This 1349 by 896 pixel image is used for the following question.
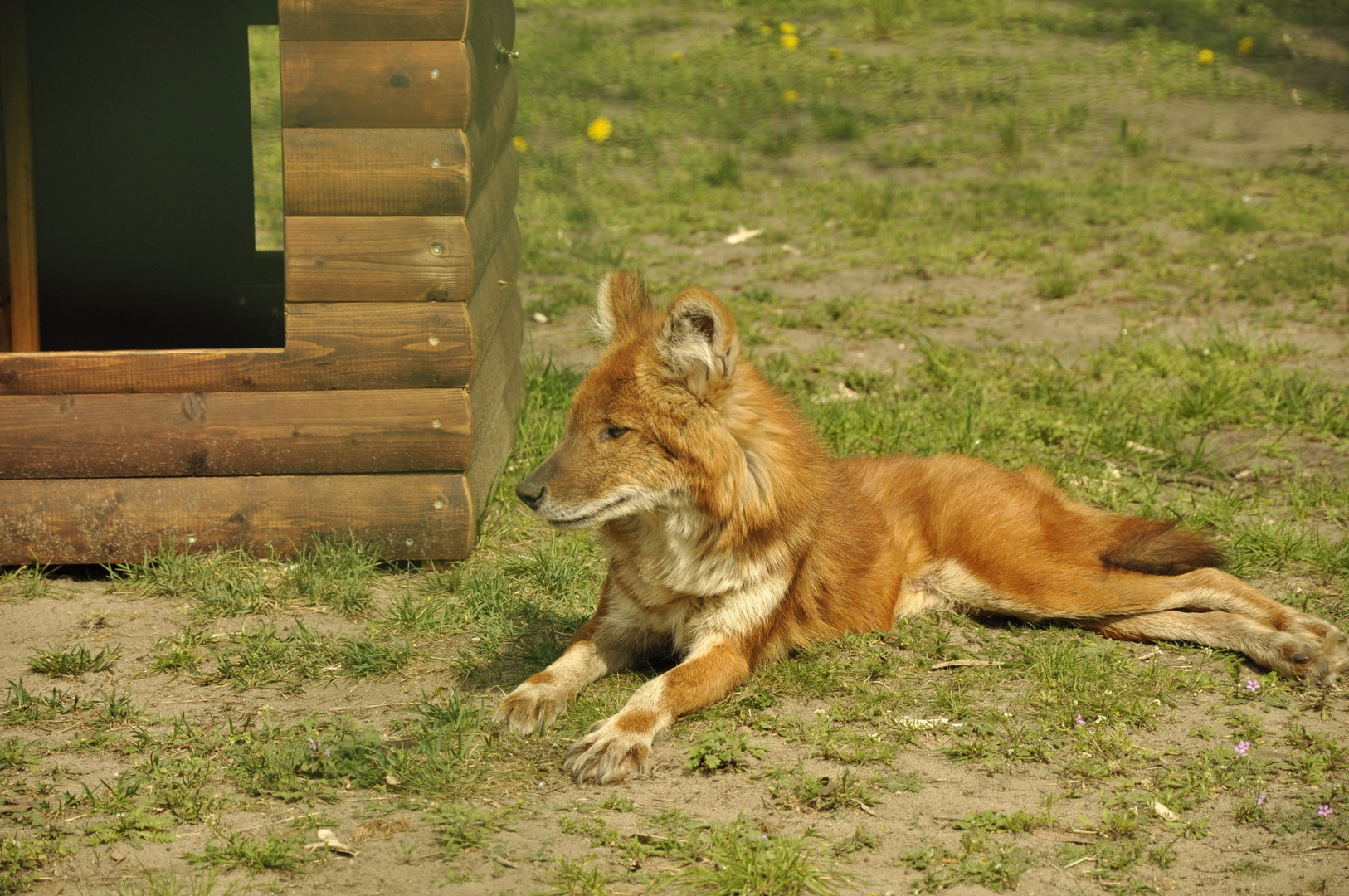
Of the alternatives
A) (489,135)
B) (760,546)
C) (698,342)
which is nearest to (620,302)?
(698,342)

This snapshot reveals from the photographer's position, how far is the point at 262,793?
321 cm

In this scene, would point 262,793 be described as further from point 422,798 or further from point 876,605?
point 876,605

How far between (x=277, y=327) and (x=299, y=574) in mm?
2395

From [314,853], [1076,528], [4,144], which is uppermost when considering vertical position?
[4,144]

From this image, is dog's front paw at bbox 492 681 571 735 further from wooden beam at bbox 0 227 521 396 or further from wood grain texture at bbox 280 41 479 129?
wood grain texture at bbox 280 41 479 129

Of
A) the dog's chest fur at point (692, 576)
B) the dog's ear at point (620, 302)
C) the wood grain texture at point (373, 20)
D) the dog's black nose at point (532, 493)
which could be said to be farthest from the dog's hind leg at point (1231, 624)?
the wood grain texture at point (373, 20)

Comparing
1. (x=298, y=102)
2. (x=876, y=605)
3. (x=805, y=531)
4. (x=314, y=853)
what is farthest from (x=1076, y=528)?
(x=298, y=102)

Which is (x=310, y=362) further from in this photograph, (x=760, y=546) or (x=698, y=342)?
(x=760, y=546)

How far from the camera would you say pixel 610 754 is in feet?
11.0

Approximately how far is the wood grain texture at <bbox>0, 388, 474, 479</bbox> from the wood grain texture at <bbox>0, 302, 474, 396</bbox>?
4 centimetres

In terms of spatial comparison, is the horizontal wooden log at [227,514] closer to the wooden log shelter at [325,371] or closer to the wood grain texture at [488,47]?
the wooden log shelter at [325,371]

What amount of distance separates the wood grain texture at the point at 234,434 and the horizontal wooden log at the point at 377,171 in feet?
2.32

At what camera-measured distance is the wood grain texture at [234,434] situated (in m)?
4.59

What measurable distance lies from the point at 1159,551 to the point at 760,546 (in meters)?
1.47
